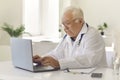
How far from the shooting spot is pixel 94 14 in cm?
670

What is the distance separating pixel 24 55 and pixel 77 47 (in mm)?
548

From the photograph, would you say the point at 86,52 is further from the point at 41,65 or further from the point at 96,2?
the point at 96,2

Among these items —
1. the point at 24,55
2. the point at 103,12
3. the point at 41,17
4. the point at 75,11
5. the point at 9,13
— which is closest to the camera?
the point at 24,55

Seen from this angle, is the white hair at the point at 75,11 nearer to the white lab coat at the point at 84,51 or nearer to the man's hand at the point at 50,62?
the white lab coat at the point at 84,51

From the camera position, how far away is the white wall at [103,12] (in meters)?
6.56

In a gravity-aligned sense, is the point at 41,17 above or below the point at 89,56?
above

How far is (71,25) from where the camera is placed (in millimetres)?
2178

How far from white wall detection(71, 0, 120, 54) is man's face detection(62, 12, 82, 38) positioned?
14.4 ft

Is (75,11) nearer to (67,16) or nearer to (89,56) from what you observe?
(67,16)

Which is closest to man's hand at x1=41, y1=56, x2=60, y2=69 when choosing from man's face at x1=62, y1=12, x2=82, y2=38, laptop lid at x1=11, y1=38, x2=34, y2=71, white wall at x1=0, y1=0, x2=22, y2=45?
laptop lid at x1=11, y1=38, x2=34, y2=71

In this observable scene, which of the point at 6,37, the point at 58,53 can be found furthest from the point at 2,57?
the point at 58,53

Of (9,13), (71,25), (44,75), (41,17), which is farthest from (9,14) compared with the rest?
(44,75)

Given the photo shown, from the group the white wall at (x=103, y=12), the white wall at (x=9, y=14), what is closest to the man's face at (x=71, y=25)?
the white wall at (x=9, y=14)

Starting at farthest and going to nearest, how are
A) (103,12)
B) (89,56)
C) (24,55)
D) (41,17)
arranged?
(103,12), (41,17), (89,56), (24,55)
